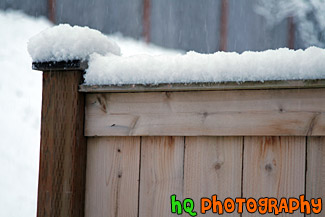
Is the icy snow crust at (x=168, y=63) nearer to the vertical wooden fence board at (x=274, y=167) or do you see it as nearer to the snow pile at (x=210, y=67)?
the snow pile at (x=210, y=67)

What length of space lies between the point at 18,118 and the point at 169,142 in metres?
3.16

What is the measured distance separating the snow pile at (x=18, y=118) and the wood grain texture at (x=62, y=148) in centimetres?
234

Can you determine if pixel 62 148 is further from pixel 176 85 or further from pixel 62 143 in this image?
pixel 176 85

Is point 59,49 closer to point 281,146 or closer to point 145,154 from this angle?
point 145,154

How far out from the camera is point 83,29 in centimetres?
143

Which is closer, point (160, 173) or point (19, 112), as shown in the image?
point (160, 173)

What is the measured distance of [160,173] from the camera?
4.23 feet

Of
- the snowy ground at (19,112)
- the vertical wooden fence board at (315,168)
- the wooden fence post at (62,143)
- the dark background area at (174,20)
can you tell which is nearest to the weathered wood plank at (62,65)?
the wooden fence post at (62,143)

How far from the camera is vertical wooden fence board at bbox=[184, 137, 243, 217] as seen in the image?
1.22 meters

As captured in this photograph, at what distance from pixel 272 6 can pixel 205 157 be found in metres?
3.95

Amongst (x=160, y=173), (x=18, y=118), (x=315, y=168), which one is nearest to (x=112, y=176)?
(x=160, y=173)

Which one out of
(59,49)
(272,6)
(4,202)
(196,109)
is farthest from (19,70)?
(196,109)

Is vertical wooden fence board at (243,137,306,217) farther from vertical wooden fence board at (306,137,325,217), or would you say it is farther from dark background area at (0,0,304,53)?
dark background area at (0,0,304,53)

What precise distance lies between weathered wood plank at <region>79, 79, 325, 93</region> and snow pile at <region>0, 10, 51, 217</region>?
100 inches
